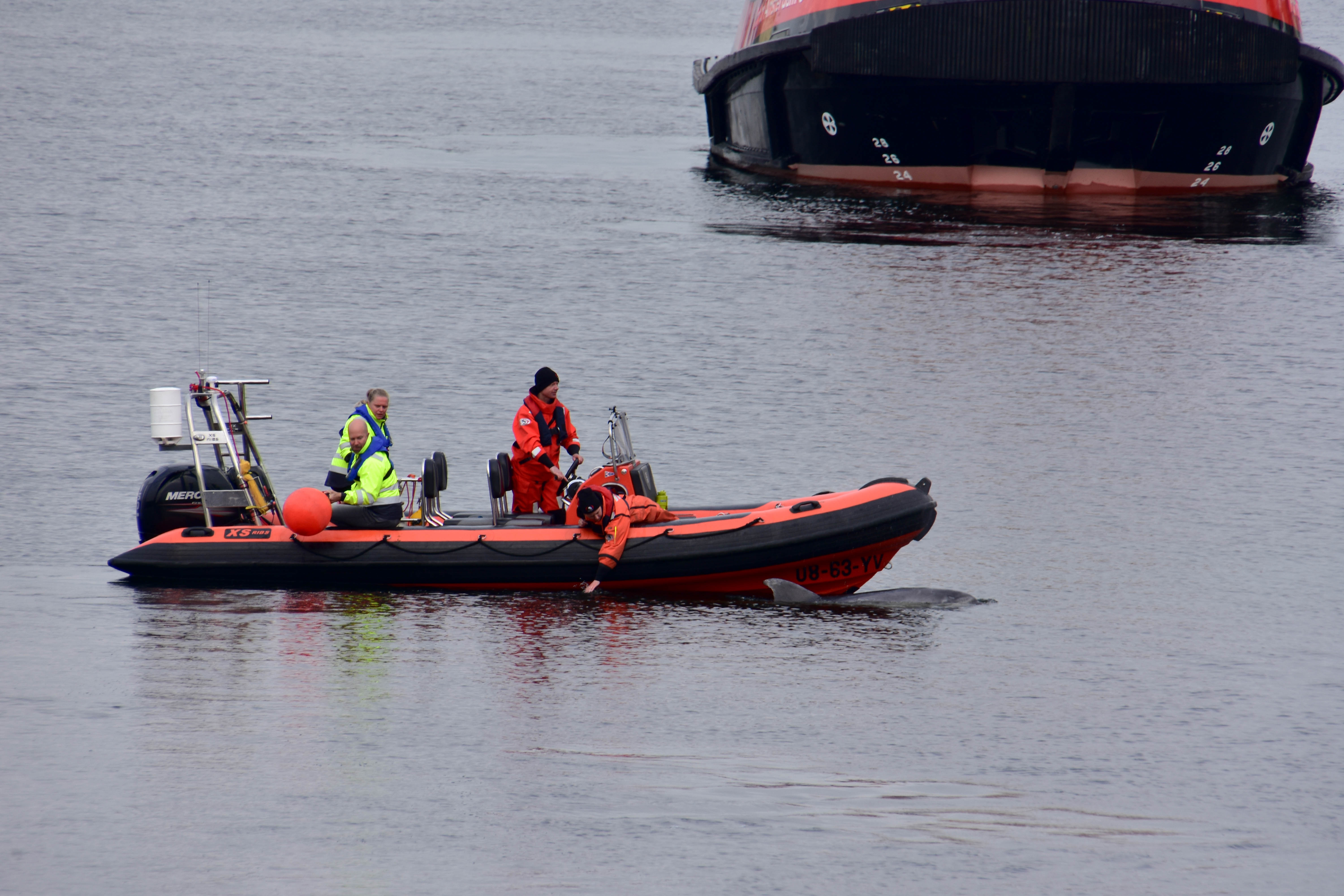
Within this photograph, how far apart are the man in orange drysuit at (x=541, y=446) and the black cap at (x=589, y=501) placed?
0.61 metres

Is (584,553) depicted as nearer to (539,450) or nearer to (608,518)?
(608,518)

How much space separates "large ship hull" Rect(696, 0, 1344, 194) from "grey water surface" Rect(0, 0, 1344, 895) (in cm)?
92

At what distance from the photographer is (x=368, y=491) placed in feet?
35.5

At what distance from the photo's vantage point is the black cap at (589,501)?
34.1 feet

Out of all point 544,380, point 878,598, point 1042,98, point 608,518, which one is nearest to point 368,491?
point 544,380

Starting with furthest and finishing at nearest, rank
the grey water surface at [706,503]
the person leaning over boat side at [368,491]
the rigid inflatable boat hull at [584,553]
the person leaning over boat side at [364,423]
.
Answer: the person leaning over boat side at [368,491] < the rigid inflatable boat hull at [584,553] < the person leaning over boat side at [364,423] < the grey water surface at [706,503]

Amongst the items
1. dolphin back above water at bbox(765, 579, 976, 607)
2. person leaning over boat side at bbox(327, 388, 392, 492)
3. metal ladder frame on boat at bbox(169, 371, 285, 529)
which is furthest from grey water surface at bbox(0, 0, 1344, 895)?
person leaning over boat side at bbox(327, 388, 392, 492)

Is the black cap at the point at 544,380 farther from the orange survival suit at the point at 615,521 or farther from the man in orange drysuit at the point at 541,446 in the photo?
the orange survival suit at the point at 615,521

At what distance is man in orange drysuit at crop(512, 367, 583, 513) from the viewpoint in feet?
36.0

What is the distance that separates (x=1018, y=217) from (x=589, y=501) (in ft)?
68.0

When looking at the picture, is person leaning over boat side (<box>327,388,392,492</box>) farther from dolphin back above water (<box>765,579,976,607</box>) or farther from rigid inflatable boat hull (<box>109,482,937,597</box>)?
dolphin back above water (<box>765,579,976,607</box>)

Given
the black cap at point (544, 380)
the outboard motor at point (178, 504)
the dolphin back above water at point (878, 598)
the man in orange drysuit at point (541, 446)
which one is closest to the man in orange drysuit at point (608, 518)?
the man in orange drysuit at point (541, 446)

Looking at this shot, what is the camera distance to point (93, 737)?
8672 mm

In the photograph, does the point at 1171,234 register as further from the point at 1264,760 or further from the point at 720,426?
the point at 1264,760
